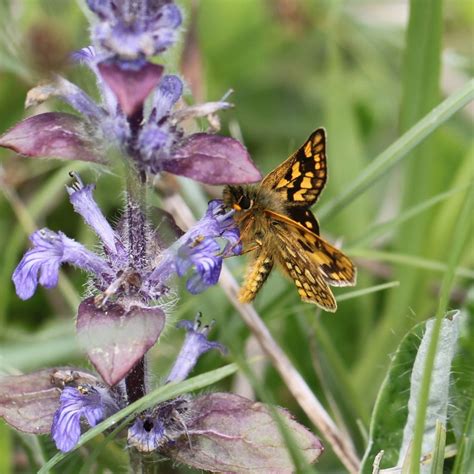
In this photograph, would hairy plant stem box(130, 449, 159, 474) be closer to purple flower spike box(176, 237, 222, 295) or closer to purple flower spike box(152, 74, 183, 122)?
purple flower spike box(176, 237, 222, 295)

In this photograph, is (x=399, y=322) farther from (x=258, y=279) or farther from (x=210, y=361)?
(x=258, y=279)

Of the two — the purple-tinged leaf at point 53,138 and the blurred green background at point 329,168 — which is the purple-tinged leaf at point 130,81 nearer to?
the purple-tinged leaf at point 53,138

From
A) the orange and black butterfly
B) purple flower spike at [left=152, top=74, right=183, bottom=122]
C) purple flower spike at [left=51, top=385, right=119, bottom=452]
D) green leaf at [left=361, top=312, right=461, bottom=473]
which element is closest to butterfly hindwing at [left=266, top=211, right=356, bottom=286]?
the orange and black butterfly

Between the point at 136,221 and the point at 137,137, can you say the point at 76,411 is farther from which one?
the point at 137,137

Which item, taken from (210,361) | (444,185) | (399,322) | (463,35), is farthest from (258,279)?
(463,35)

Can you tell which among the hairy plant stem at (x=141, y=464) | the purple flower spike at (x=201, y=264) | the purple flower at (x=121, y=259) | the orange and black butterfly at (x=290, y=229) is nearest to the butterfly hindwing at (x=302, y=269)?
the orange and black butterfly at (x=290, y=229)
